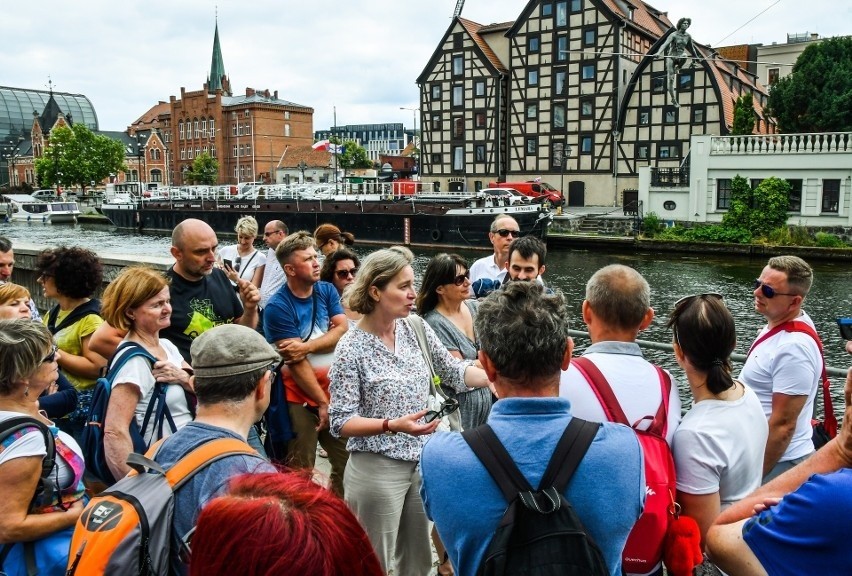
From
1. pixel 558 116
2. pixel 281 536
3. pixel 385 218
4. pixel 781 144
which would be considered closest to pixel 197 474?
pixel 281 536

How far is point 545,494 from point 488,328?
0.50 metres

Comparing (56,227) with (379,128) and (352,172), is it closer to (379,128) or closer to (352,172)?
(352,172)

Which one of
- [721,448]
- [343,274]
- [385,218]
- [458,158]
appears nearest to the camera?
[721,448]

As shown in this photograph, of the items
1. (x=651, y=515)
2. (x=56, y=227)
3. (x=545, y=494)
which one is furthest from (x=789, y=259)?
(x=56, y=227)

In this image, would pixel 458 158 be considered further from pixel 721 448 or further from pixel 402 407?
pixel 721 448

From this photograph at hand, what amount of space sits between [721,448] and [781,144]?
3426 cm

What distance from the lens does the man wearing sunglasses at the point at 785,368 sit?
3236mm

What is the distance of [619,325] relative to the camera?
8.22 feet

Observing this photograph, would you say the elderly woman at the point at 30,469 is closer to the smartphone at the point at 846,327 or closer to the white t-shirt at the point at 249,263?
the smartphone at the point at 846,327

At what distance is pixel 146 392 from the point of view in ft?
8.81

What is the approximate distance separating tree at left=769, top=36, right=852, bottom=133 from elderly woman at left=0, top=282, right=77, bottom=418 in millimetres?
39542

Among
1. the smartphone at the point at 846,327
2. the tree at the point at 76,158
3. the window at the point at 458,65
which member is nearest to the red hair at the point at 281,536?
the smartphone at the point at 846,327

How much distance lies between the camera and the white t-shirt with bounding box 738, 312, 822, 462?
10.6 ft

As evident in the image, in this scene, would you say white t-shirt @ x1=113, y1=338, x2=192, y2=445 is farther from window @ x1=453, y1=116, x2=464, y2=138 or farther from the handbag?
window @ x1=453, y1=116, x2=464, y2=138
